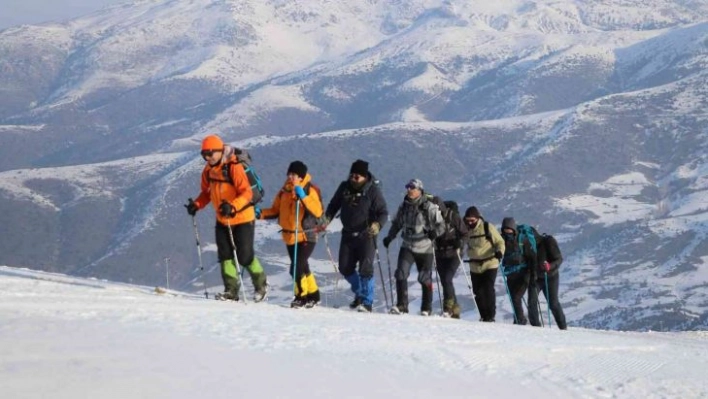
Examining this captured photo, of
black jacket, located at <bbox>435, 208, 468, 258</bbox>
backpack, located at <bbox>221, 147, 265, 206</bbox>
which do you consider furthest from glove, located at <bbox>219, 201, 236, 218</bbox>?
black jacket, located at <bbox>435, 208, 468, 258</bbox>

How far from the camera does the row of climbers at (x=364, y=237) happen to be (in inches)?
623

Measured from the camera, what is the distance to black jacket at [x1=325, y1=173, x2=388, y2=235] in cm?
1778

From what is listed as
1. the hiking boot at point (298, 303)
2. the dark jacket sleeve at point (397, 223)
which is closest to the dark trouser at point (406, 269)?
the dark jacket sleeve at point (397, 223)

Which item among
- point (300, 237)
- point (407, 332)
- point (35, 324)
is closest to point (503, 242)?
point (300, 237)

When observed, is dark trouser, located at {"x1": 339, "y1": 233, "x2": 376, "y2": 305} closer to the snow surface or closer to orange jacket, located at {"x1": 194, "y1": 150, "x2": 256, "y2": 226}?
orange jacket, located at {"x1": 194, "y1": 150, "x2": 256, "y2": 226}

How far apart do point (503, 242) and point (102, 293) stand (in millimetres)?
8330

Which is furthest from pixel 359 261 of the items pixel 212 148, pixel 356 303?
pixel 212 148

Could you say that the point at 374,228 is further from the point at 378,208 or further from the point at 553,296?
the point at 553,296

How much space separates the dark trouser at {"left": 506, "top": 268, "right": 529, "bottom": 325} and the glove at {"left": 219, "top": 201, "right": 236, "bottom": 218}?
8.47 m

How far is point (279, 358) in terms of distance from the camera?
972 centimetres

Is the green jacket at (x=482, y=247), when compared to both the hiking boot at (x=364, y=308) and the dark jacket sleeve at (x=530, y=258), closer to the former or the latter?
the dark jacket sleeve at (x=530, y=258)

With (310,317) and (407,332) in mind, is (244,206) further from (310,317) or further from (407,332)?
(407,332)

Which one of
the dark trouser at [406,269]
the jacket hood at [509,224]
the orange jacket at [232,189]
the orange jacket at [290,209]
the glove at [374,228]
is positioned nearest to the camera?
the orange jacket at [232,189]

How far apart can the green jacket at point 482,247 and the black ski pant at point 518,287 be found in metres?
1.69
